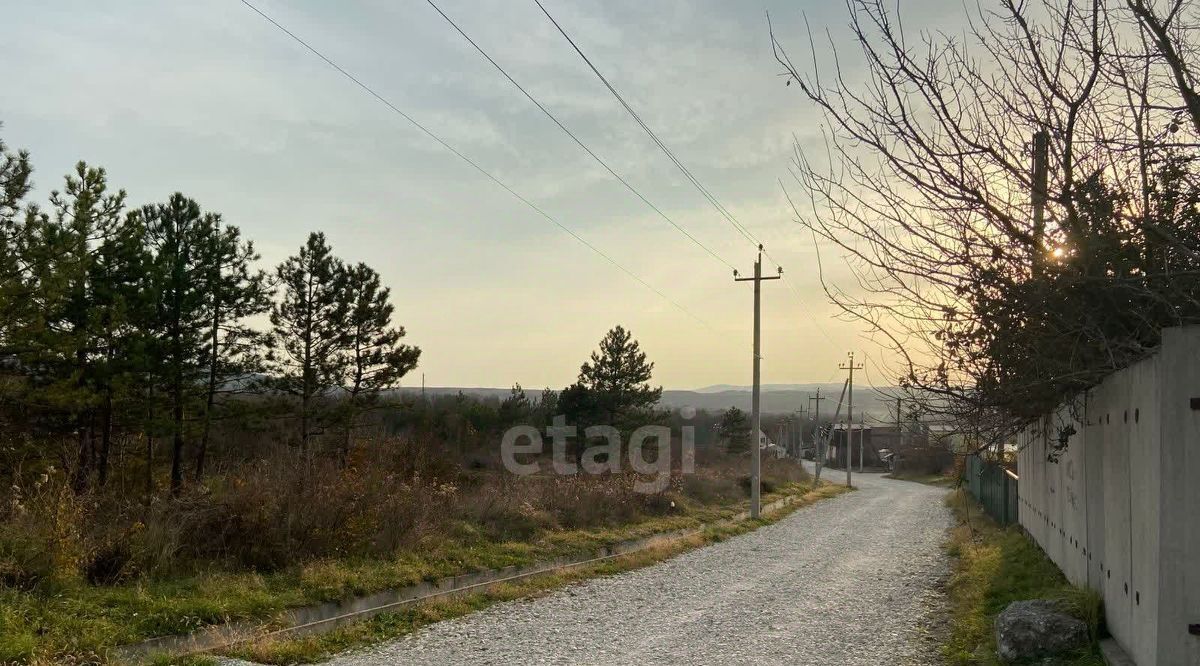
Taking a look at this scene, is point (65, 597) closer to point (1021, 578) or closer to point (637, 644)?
point (637, 644)

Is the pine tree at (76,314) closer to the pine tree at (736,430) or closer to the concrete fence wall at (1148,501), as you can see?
the concrete fence wall at (1148,501)

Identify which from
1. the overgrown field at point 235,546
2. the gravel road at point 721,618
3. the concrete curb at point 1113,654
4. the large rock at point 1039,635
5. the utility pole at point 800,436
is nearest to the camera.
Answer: the concrete curb at point 1113,654

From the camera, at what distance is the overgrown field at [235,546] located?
8258 millimetres

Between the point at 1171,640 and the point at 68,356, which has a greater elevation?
the point at 68,356

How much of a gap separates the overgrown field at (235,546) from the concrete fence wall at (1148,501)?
7.85 metres

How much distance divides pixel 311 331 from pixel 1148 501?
3158 centimetres

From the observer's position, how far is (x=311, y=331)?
33.3m

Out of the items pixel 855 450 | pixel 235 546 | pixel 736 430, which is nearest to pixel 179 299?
pixel 235 546

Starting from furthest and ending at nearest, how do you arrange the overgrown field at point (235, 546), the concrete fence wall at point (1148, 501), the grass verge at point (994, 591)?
the overgrown field at point (235, 546) → the grass verge at point (994, 591) → the concrete fence wall at point (1148, 501)

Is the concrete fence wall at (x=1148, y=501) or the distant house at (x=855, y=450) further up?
the concrete fence wall at (x=1148, y=501)

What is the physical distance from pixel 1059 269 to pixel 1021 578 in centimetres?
636

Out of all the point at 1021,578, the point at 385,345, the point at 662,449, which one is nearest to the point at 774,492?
the point at 662,449

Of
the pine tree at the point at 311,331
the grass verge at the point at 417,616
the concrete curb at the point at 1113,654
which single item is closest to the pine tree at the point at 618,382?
the pine tree at the point at 311,331

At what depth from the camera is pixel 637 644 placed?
907cm
